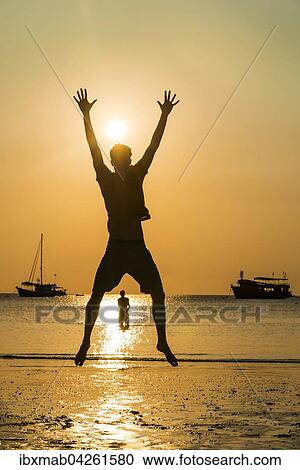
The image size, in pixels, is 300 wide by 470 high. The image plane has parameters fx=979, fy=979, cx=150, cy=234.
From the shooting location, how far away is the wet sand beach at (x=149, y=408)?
37.6 m

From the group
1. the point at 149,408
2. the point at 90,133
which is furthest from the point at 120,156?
the point at 149,408

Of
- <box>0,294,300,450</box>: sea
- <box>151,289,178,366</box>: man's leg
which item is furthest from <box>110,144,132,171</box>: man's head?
<box>0,294,300,450</box>: sea

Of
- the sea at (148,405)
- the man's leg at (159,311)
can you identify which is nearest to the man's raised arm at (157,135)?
the man's leg at (159,311)

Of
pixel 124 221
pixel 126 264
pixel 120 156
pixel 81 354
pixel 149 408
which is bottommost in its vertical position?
pixel 149 408

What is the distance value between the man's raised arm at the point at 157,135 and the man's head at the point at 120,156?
15cm

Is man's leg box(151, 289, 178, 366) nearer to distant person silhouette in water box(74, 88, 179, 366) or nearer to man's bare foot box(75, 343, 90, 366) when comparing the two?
distant person silhouette in water box(74, 88, 179, 366)

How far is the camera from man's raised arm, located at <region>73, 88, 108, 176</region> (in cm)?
1280

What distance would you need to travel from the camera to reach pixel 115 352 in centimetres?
9225

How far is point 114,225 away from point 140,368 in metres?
60.1

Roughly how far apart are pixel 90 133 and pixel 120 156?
50 cm

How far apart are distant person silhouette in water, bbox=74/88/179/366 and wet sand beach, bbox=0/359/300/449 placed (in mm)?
23366

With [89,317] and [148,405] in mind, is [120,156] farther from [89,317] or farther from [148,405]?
[148,405]

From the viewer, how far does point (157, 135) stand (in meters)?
13.2
